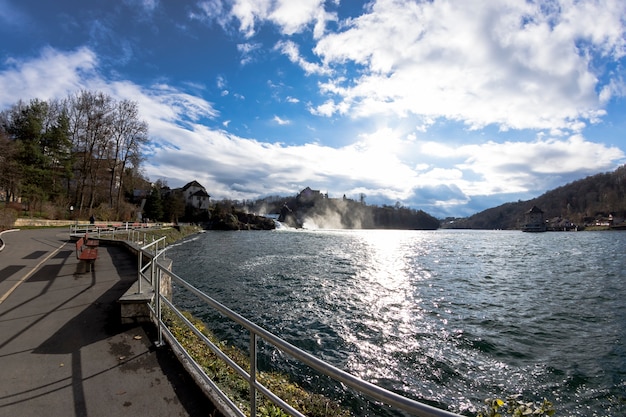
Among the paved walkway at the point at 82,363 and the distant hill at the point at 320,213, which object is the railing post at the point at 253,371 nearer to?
the paved walkway at the point at 82,363

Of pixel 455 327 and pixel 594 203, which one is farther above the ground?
pixel 594 203

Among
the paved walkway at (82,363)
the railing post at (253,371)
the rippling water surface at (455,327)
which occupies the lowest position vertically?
the rippling water surface at (455,327)

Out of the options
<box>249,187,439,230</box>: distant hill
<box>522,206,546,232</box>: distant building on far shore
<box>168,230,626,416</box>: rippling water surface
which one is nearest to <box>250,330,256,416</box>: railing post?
<box>168,230,626,416</box>: rippling water surface

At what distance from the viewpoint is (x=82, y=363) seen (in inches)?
191

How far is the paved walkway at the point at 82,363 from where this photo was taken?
3816 millimetres

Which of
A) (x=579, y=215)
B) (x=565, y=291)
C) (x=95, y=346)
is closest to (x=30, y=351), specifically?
(x=95, y=346)

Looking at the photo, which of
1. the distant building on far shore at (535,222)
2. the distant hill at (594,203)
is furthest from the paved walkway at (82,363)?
the distant hill at (594,203)

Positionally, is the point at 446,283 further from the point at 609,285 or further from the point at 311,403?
the point at 311,403

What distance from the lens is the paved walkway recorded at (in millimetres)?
3816

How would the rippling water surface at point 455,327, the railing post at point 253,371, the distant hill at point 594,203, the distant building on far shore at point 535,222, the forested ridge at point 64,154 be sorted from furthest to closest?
the distant hill at point 594,203 → the distant building on far shore at point 535,222 → the forested ridge at point 64,154 → the rippling water surface at point 455,327 → the railing post at point 253,371

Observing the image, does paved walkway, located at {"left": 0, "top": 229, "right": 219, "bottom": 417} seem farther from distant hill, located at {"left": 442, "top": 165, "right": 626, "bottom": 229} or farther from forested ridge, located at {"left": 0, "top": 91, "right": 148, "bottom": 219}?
distant hill, located at {"left": 442, "top": 165, "right": 626, "bottom": 229}

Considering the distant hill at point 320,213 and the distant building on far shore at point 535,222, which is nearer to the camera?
the distant building on far shore at point 535,222

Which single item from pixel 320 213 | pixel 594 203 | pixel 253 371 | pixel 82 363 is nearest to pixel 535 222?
pixel 594 203

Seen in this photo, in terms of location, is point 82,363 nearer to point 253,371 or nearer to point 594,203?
point 253,371
